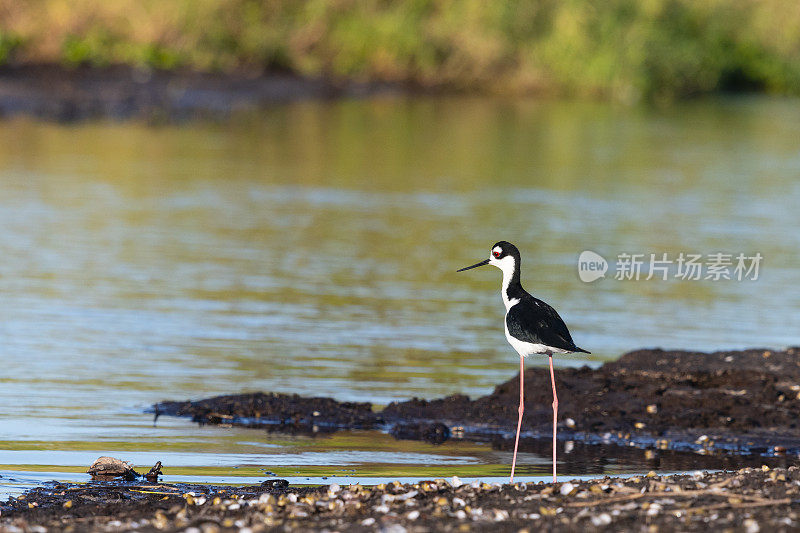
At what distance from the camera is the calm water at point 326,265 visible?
11.6m

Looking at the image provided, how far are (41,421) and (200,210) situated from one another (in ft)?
47.8

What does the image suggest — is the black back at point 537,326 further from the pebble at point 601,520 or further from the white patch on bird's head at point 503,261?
the pebble at point 601,520

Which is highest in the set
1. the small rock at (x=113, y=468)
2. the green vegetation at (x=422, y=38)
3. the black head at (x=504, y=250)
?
the green vegetation at (x=422, y=38)

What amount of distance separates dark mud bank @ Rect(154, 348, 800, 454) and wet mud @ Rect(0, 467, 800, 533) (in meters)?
2.91

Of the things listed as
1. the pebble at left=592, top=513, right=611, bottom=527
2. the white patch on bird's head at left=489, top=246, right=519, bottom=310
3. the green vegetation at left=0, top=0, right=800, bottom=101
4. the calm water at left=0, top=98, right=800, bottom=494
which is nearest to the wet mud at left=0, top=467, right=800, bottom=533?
the pebble at left=592, top=513, right=611, bottom=527

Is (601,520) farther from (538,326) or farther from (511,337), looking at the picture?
(511,337)

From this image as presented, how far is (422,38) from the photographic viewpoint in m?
54.7

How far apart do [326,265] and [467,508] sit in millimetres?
13098

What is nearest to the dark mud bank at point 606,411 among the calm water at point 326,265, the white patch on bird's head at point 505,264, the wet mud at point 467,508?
the calm water at point 326,265

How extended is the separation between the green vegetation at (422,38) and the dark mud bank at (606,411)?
3979 centimetres

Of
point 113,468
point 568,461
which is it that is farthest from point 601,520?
point 113,468

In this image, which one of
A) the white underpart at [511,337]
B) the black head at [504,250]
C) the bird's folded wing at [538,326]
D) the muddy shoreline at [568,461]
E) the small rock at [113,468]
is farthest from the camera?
the black head at [504,250]

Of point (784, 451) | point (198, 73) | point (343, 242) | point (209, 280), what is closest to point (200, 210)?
point (343, 242)

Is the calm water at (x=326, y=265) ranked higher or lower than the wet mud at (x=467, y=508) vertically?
higher
